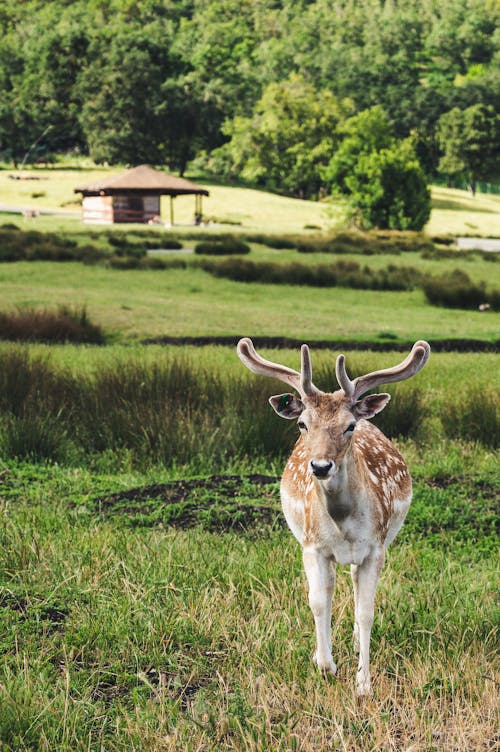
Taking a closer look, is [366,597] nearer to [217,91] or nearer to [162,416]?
[162,416]

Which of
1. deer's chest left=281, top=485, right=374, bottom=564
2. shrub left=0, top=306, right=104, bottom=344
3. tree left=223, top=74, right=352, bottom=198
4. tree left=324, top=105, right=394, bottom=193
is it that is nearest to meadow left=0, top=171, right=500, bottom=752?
deer's chest left=281, top=485, right=374, bottom=564

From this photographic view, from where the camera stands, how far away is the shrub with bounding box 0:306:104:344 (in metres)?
16.6

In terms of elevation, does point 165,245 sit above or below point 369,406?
below

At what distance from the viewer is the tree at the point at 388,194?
66188 mm

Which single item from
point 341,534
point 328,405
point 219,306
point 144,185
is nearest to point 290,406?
point 328,405

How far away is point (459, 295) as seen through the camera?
24406 mm

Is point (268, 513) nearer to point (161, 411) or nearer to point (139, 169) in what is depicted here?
point (161, 411)

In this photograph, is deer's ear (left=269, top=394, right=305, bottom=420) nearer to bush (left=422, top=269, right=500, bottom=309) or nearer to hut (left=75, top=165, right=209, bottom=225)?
bush (left=422, top=269, right=500, bottom=309)

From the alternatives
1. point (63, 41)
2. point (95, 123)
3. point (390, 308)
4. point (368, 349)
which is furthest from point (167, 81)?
point (368, 349)

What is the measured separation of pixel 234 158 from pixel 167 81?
11.4 metres

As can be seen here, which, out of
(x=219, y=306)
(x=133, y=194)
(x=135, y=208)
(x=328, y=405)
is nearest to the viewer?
(x=328, y=405)

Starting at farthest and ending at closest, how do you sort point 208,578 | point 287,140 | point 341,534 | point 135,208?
point 287,140
point 135,208
point 208,578
point 341,534

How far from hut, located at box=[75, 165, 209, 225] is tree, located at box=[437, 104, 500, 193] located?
47825mm

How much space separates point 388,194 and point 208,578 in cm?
6411
